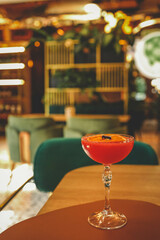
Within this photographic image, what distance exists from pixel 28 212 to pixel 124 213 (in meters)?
2.06

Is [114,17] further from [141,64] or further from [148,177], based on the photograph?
[148,177]

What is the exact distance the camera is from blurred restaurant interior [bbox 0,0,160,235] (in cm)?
357

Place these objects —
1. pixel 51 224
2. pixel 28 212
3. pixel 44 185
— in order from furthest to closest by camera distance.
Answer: pixel 28 212 → pixel 44 185 → pixel 51 224

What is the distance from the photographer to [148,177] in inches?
41.9

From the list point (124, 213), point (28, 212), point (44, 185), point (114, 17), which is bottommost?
point (28, 212)

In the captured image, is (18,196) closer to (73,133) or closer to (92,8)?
(73,133)

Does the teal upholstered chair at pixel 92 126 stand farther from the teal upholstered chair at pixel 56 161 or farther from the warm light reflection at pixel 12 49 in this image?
the warm light reflection at pixel 12 49

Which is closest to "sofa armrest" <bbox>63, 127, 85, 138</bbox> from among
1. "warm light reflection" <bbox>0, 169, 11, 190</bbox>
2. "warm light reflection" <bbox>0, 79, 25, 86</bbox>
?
"warm light reflection" <bbox>0, 169, 11, 190</bbox>

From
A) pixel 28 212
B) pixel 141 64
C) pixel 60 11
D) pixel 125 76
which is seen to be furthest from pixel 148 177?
pixel 125 76

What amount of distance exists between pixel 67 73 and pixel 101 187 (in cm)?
606

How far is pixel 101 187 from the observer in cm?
96

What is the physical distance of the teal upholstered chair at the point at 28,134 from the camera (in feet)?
12.2

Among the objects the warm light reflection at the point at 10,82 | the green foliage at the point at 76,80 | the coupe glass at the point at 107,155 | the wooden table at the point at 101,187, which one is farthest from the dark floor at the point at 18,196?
the warm light reflection at the point at 10,82

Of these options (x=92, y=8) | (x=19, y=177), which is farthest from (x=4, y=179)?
(x=92, y=8)
